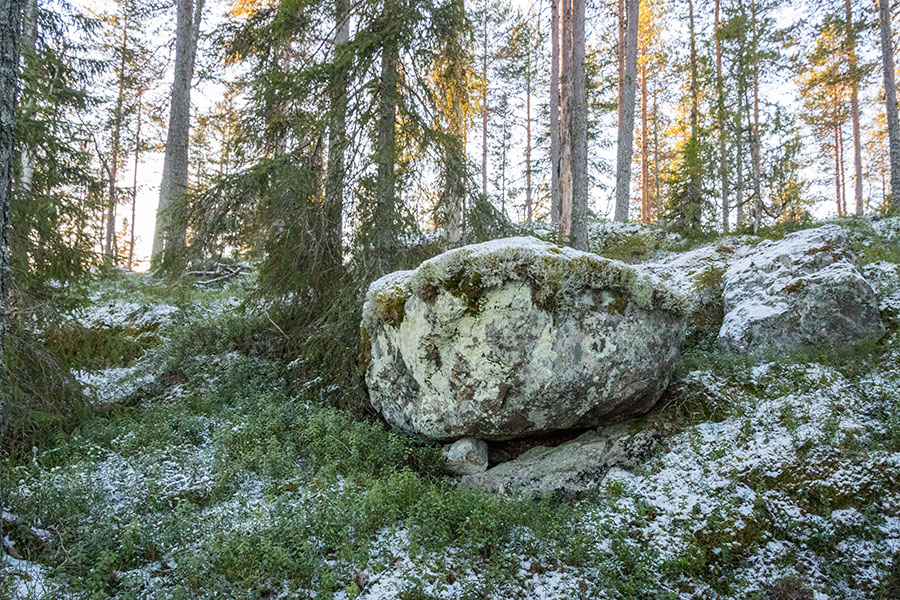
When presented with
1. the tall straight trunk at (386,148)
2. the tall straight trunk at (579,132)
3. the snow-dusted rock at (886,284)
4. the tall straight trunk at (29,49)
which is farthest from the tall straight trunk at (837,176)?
the tall straight trunk at (29,49)

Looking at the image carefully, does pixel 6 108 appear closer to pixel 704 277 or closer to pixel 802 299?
pixel 802 299

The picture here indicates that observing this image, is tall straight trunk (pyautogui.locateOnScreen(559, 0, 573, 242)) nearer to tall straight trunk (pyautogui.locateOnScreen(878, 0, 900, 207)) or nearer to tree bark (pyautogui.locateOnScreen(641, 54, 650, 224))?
tall straight trunk (pyautogui.locateOnScreen(878, 0, 900, 207))

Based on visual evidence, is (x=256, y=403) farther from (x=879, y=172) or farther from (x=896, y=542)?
(x=879, y=172)

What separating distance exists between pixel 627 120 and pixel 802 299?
35.2 ft

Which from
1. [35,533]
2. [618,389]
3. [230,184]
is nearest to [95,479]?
[35,533]

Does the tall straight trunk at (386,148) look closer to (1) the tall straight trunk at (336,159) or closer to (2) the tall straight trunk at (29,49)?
(1) the tall straight trunk at (336,159)

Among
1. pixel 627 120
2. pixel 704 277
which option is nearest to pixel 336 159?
pixel 704 277

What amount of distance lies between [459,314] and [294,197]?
3.23 metres

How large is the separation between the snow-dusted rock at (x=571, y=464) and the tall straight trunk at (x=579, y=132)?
4.33m

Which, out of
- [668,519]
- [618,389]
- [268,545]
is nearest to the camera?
[268,545]

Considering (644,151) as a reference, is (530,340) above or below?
below

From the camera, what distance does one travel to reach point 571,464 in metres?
5.04

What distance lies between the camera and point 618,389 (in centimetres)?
504

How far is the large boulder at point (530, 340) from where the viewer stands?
495cm
